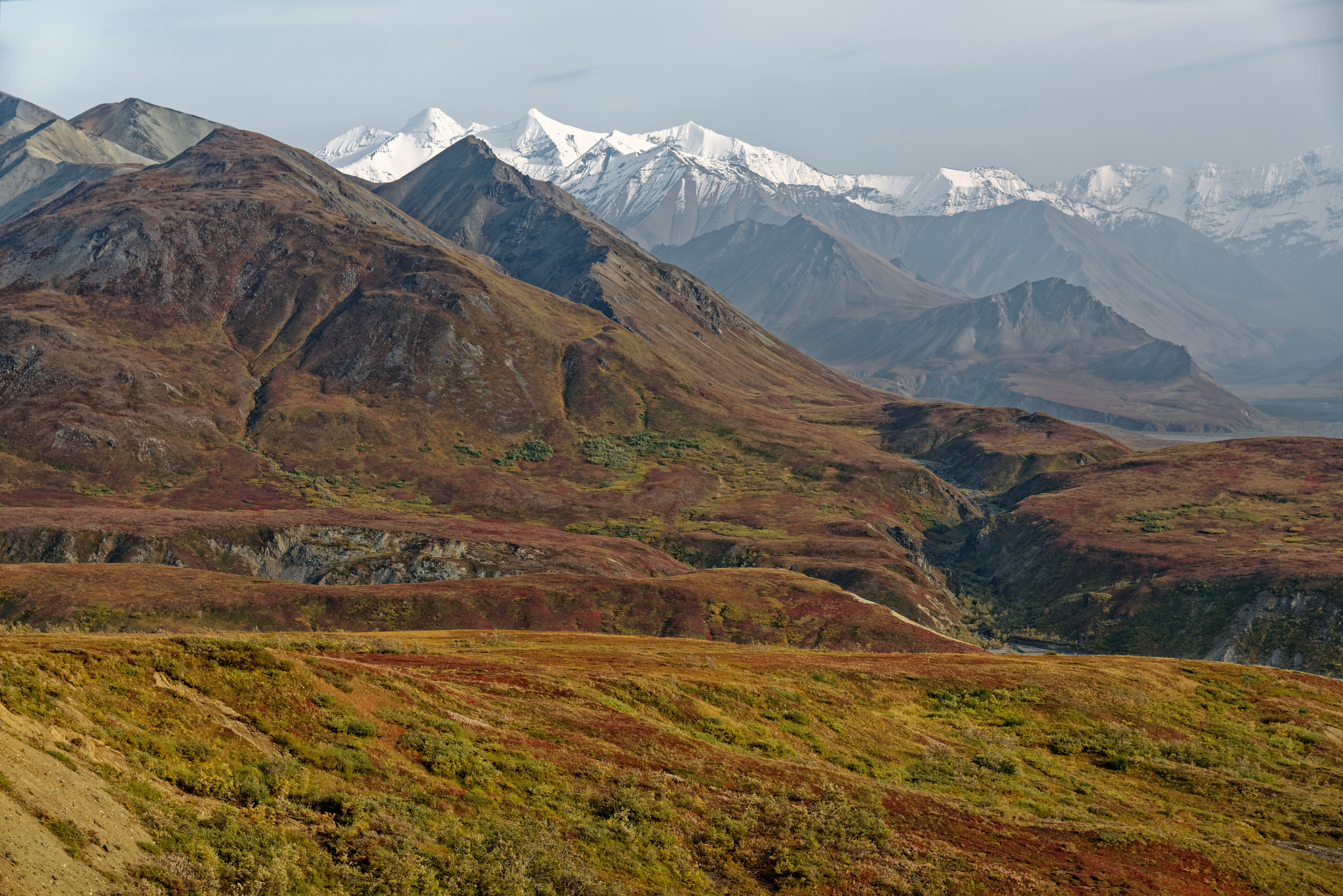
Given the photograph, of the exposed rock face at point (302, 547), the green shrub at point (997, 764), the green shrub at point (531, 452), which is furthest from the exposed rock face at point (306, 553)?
the green shrub at point (997, 764)

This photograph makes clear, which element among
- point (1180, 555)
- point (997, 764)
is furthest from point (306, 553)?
point (1180, 555)

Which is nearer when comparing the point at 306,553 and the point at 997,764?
the point at 997,764

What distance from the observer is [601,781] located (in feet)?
84.8

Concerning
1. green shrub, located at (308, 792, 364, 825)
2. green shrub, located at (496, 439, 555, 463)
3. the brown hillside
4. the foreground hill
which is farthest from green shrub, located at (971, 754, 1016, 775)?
green shrub, located at (496, 439, 555, 463)

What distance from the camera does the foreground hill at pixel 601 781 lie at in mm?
17688

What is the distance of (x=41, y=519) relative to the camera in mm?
112438

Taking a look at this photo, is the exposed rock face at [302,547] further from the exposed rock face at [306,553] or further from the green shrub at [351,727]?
the green shrub at [351,727]

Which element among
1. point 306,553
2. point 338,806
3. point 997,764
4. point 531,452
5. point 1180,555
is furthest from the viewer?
point 531,452

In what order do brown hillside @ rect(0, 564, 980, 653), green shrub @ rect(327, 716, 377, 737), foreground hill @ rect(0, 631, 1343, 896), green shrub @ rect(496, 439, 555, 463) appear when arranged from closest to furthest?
foreground hill @ rect(0, 631, 1343, 896) → green shrub @ rect(327, 716, 377, 737) → brown hillside @ rect(0, 564, 980, 653) → green shrub @ rect(496, 439, 555, 463)

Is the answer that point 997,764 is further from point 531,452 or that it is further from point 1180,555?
point 531,452

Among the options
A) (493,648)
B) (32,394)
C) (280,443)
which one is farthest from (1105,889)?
(32,394)

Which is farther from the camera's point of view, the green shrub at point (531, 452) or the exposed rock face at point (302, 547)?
the green shrub at point (531, 452)

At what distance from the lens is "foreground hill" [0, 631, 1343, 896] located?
17.7 metres

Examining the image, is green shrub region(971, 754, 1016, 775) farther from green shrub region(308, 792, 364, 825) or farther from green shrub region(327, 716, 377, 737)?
green shrub region(308, 792, 364, 825)
